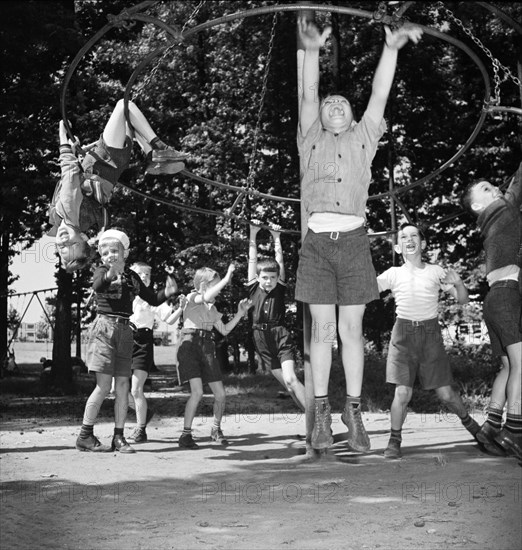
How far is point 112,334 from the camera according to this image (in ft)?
23.5

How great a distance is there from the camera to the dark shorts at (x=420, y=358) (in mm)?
6543

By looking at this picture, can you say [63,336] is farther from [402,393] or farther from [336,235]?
[336,235]

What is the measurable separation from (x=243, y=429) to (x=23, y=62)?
9129 mm

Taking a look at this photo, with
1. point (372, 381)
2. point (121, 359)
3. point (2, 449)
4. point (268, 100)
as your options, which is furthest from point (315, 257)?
point (268, 100)

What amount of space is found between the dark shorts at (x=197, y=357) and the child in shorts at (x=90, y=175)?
84.0 inches

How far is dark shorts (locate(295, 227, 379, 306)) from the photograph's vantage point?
4523 mm

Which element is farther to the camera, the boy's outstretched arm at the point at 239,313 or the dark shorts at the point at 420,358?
the boy's outstretched arm at the point at 239,313

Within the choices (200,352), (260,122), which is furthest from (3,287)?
(200,352)

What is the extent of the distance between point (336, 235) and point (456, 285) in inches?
78.2

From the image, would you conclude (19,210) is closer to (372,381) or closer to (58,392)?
(58,392)

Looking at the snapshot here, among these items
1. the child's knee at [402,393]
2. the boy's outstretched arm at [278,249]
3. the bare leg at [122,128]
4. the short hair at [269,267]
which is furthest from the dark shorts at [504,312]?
the bare leg at [122,128]

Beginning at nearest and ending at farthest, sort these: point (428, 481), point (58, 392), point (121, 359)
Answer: point (428, 481) < point (121, 359) < point (58, 392)

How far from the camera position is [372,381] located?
47.6 ft

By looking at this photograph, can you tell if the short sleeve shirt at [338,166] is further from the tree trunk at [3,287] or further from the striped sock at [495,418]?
the tree trunk at [3,287]
